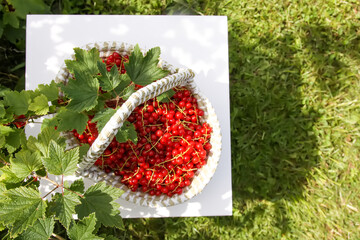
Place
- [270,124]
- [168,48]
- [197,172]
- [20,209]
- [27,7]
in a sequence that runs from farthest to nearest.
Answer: [270,124] → [27,7] → [168,48] → [197,172] → [20,209]

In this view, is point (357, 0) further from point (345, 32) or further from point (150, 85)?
point (150, 85)

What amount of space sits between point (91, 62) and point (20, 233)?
608mm

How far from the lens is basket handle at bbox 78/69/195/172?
987 millimetres

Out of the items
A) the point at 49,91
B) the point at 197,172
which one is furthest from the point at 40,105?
the point at 197,172

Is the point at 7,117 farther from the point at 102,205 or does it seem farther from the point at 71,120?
the point at 102,205

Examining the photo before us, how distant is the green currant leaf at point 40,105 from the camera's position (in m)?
1.10

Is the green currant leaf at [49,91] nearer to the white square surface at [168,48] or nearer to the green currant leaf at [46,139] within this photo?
the green currant leaf at [46,139]

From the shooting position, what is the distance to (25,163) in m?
1.01

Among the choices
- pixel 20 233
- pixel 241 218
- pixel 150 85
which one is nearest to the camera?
pixel 20 233

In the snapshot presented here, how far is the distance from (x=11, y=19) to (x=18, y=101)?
1098 millimetres

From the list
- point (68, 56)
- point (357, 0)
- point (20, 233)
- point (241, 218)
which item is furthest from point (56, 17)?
point (357, 0)

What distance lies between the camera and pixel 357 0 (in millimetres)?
2350

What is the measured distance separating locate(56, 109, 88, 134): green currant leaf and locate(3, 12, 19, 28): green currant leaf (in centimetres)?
118

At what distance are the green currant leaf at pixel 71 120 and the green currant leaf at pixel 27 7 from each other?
1.17 meters
